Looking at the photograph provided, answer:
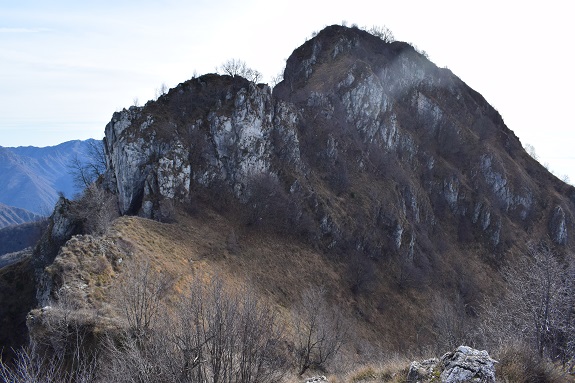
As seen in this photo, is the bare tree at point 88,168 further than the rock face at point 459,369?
Yes

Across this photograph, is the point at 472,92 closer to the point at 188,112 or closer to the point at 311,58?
the point at 311,58

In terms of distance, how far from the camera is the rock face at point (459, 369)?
10727mm

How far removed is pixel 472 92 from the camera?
3418 inches

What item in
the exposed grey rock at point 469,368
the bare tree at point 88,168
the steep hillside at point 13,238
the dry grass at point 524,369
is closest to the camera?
the exposed grey rock at point 469,368

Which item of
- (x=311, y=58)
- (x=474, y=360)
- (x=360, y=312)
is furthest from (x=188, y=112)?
(x=474, y=360)

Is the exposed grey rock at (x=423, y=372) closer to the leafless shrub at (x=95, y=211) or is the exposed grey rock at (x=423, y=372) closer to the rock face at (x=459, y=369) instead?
the rock face at (x=459, y=369)

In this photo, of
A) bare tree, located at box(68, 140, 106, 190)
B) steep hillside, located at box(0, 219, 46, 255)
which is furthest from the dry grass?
steep hillside, located at box(0, 219, 46, 255)

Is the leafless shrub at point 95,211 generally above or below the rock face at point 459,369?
above

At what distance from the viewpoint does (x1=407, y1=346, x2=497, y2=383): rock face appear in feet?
35.2

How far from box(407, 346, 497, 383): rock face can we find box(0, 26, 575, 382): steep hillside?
5.29 metres

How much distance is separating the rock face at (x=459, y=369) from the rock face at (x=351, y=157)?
30.6 m

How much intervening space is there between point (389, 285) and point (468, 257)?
21679 millimetres

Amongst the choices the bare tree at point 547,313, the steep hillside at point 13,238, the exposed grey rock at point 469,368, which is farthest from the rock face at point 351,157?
the steep hillside at point 13,238

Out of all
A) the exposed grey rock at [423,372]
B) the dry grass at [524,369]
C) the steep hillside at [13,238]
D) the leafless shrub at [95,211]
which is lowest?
the steep hillside at [13,238]
